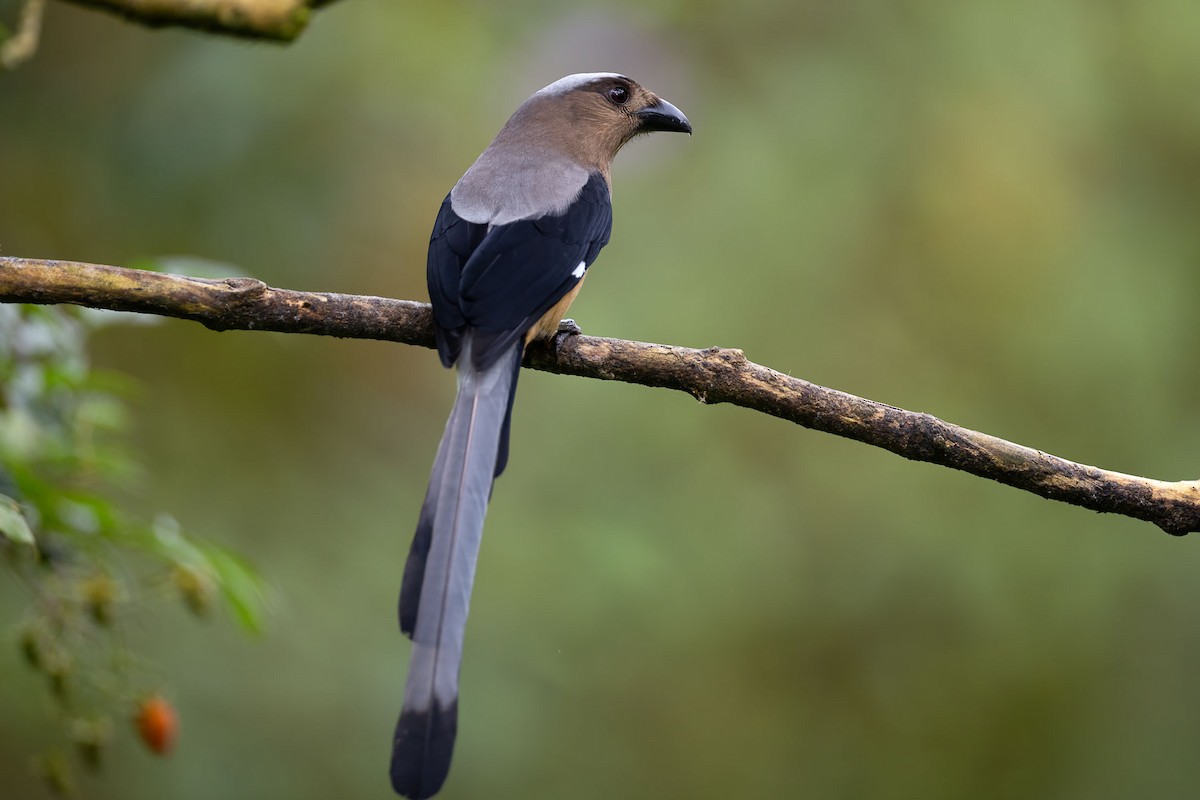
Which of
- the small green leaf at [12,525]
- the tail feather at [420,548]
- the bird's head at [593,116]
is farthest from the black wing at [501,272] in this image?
the small green leaf at [12,525]

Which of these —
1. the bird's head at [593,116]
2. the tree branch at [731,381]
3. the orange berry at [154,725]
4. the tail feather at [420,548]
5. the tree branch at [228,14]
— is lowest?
the orange berry at [154,725]

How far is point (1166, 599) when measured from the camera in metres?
4.93

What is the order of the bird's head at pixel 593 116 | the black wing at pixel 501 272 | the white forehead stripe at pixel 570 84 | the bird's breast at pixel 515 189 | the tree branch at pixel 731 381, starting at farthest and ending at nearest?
1. the white forehead stripe at pixel 570 84
2. the bird's head at pixel 593 116
3. the bird's breast at pixel 515 189
4. the black wing at pixel 501 272
5. the tree branch at pixel 731 381

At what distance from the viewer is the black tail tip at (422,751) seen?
197 centimetres

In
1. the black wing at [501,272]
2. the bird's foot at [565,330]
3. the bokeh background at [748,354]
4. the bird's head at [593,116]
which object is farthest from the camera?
the bokeh background at [748,354]

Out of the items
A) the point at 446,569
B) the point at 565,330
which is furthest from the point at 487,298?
the point at 446,569

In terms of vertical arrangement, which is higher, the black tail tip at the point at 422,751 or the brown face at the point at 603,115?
the brown face at the point at 603,115

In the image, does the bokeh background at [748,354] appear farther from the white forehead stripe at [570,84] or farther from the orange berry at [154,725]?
the orange berry at [154,725]

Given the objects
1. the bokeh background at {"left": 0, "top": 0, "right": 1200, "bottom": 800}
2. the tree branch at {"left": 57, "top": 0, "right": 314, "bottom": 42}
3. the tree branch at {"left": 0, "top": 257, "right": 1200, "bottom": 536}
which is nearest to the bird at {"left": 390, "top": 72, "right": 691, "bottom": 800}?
the tree branch at {"left": 0, "top": 257, "right": 1200, "bottom": 536}

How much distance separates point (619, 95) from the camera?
3.79 metres

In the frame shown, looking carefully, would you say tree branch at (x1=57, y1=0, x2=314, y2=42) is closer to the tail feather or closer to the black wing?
the black wing

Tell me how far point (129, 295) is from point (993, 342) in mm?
3932

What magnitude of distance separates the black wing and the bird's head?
42 centimetres

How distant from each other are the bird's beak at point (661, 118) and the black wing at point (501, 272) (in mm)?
688
